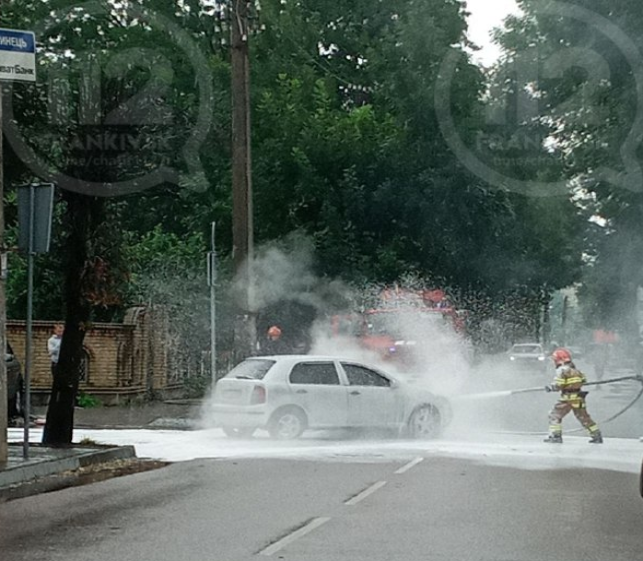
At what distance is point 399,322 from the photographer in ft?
121

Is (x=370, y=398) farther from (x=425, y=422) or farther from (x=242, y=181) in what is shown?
(x=242, y=181)

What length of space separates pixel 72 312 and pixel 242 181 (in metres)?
6.67

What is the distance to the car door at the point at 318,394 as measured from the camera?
20.8m

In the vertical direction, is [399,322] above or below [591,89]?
below

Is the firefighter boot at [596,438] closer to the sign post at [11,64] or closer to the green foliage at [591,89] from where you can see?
the sign post at [11,64]

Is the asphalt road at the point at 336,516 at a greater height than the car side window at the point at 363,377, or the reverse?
the car side window at the point at 363,377

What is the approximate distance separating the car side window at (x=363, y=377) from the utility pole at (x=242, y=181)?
3428 mm

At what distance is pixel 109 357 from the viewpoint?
95.8 feet

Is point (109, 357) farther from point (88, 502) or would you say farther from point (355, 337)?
point (88, 502)

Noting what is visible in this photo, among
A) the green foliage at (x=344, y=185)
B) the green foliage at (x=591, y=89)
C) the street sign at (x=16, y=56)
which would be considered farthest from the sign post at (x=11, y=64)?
Result: the green foliage at (x=591, y=89)

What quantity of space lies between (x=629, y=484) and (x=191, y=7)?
134ft

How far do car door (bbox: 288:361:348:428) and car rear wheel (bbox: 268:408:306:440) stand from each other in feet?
0.52

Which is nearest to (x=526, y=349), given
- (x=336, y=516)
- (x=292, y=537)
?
(x=336, y=516)

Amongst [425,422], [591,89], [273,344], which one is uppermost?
[591,89]
